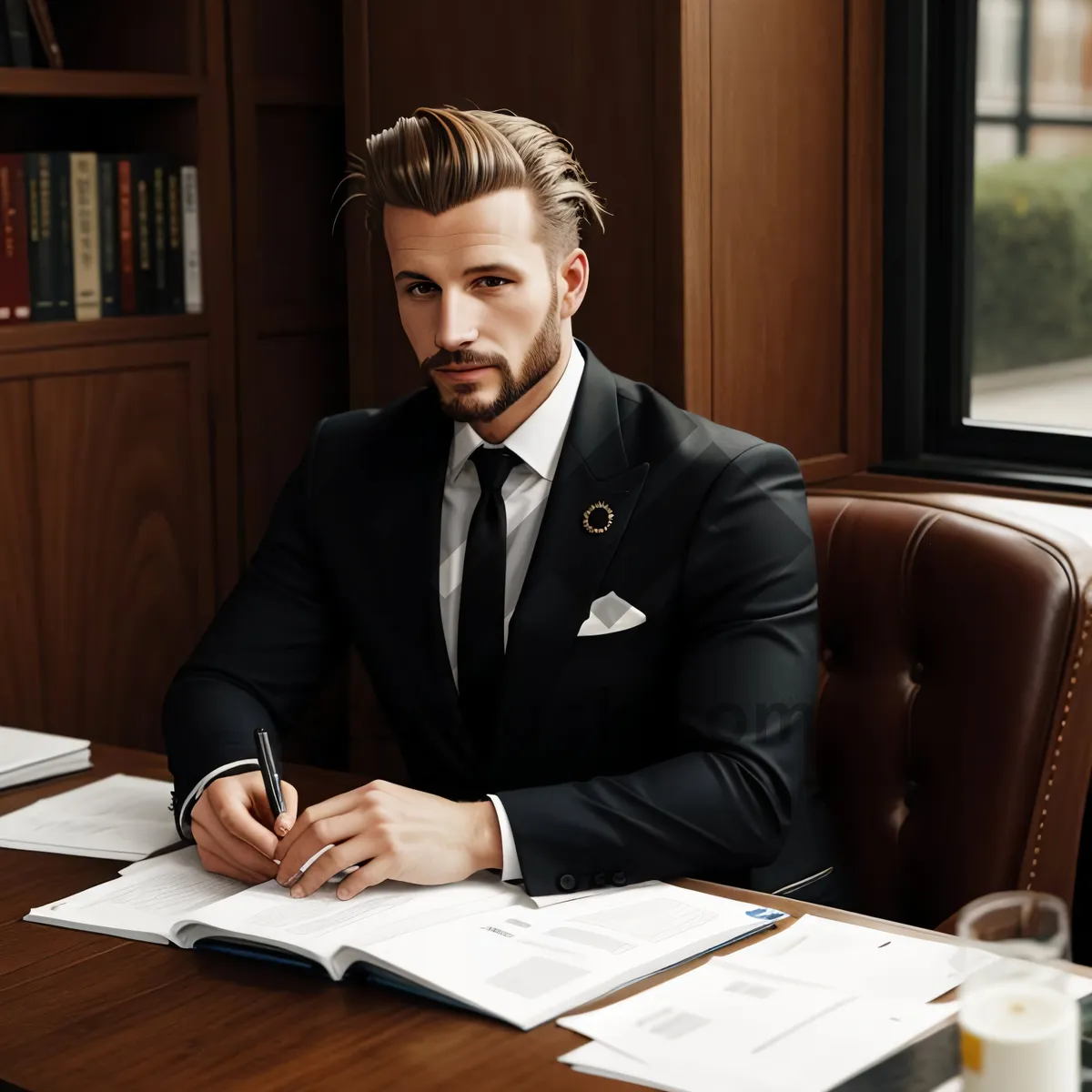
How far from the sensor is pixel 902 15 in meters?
2.73

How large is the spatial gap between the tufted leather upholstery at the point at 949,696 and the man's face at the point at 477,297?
42 cm

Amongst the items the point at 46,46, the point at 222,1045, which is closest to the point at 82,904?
the point at 222,1045

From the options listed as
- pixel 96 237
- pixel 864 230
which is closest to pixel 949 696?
pixel 864 230

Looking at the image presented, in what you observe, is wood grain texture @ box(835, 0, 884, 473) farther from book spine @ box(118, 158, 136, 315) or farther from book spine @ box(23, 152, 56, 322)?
book spine @ box(23, 152, 56, 322)

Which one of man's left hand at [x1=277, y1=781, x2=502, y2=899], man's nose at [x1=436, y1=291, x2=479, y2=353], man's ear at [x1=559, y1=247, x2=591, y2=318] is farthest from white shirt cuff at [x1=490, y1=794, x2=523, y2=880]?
man's ear at [x1=559, y1=247, x2=591, y2=318]

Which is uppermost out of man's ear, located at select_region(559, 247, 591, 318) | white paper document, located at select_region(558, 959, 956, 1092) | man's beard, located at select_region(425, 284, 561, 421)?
man's ear, located at select_region(559, 247, 591, 318)

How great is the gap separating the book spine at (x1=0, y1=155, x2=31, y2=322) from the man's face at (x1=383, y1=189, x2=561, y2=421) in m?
1.19

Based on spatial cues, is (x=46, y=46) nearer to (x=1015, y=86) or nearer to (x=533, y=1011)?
(x=1015, y=86)

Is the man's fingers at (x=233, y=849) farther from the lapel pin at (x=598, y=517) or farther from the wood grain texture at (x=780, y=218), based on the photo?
the wood grain texture at (x=780, y=218)

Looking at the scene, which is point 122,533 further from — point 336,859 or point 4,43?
point 336,859

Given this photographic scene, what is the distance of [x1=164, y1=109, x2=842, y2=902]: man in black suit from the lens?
5.57 feet

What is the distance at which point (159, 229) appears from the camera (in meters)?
2.98

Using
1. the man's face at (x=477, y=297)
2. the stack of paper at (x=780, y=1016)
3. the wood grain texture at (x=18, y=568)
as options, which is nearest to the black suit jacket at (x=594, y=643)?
the man's face at (x=477, y=297)

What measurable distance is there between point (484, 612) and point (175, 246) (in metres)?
1.44
